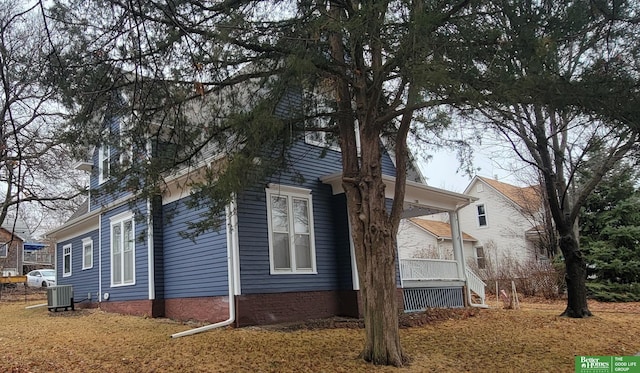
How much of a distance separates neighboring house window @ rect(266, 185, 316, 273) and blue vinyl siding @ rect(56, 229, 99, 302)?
775cm

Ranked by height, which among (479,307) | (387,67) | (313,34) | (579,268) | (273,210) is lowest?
(479,307)

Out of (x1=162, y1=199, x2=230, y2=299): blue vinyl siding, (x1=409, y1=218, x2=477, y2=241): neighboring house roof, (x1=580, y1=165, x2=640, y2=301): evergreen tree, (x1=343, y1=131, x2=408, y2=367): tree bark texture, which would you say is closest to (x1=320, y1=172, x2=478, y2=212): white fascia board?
(x1=162, y1=199, x2=230, y2=299): blue vinyl siding

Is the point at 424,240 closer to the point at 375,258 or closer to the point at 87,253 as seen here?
the point at 87,253

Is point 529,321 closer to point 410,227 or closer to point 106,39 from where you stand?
point 106,39

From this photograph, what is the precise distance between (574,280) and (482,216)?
1817 centimetres

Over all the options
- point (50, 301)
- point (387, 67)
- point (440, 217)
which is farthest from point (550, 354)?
point (440, 217)

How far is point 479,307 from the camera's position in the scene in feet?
47.1

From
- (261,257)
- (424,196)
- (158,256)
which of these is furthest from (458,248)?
(158,256)

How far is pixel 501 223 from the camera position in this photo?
2838 cm

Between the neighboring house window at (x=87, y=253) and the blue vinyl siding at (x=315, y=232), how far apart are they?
27.3 ft

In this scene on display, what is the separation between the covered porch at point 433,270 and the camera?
1297 cm

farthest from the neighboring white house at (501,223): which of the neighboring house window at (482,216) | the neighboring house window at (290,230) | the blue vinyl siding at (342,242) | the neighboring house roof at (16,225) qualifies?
the neighboring house roof at (16,225)

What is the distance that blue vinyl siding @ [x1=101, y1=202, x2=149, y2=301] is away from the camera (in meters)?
12.2

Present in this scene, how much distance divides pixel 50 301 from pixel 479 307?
1311 cm
